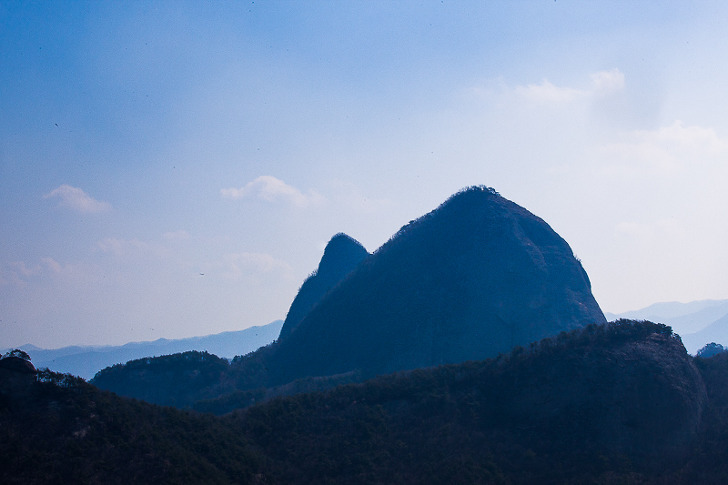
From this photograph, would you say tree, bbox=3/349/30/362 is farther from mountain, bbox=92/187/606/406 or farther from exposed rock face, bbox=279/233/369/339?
exposed rock face, bbox=279/233/369/339

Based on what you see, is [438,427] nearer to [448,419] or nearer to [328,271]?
[448,419]

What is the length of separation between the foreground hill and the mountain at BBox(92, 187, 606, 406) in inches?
555

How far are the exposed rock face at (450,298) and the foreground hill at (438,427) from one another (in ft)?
45.9

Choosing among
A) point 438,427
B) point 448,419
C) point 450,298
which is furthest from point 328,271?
point 438,427

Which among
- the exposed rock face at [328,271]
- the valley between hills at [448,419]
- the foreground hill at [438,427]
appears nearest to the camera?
the foreground hill at [438,427]

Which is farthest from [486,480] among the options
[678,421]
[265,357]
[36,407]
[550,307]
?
[265,357]

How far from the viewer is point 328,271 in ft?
266

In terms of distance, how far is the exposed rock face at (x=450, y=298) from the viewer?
45.2m

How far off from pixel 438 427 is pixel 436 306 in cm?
2316

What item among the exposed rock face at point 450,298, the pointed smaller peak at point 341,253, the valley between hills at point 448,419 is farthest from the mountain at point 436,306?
the pointed smaller peak at point 341,253

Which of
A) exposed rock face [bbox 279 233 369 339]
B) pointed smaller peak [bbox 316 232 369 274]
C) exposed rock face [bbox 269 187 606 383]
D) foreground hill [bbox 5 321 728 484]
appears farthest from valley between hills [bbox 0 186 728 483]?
pointed smaller peak [bbox 316 232 369 274]

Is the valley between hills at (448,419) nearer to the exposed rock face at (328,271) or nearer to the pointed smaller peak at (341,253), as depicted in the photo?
the exposed rock face at (328,271)

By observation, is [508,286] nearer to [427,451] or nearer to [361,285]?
[361,285]

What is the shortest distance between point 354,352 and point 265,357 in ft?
48.0
